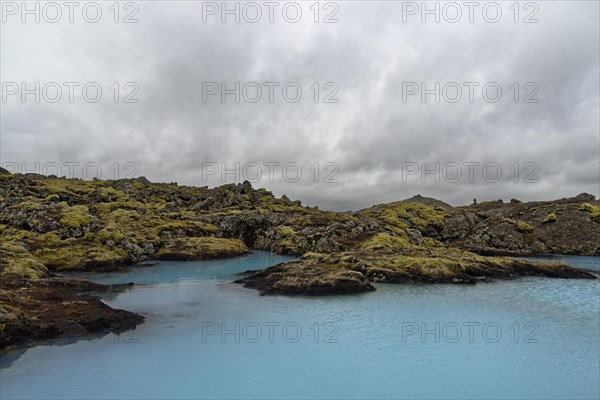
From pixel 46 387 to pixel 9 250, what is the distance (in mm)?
42048

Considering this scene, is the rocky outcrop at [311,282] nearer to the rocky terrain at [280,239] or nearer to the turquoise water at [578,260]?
the rocky terrain at [280,239]

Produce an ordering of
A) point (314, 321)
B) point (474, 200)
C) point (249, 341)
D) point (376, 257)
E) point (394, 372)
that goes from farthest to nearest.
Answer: point (474, 200) → point (376, 257) → point (314, 321) → point (249, 341) → point (394, 372)

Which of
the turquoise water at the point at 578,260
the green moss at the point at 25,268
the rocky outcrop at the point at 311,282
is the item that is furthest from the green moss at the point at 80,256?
the turquoise water at the point at 578,260

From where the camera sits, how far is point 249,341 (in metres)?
25.2

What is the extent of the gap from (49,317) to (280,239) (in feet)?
207

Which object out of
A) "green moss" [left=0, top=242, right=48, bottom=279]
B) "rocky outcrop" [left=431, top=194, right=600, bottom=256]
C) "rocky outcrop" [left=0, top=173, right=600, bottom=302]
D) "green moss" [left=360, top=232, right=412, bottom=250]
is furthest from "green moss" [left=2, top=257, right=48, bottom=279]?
"rocky outcrop" [left=431, top=194, right=600, bottom=256]

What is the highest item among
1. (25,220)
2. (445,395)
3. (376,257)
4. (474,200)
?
(474,200)

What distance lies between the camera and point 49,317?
26.1 metres

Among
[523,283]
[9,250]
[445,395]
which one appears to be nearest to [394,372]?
[445,395]

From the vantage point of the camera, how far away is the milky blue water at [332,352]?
18.0m

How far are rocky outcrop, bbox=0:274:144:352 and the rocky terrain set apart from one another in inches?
7.2

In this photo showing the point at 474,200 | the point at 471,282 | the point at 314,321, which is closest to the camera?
the point at 314,321

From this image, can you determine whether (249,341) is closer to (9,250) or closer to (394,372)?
(394,372)

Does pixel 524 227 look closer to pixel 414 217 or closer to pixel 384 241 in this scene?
pixel 414 217
